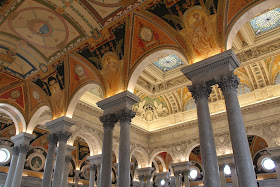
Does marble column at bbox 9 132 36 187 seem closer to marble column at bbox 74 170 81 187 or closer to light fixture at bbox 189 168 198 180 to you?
marble column at bbox 74 170 81 187

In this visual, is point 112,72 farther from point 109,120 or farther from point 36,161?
point 36,161

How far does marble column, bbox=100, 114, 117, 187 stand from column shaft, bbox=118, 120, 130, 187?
1.90 ft

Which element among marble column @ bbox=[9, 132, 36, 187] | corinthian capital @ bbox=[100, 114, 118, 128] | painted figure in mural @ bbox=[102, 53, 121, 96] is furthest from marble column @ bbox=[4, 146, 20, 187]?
painted figure in mural @ bbox=[102, 53, 121, 96]

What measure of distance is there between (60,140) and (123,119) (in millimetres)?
3666

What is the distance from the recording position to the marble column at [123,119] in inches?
313

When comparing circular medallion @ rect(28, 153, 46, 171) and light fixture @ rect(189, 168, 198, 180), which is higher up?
circular medallion @ rect(28, 153, 46, 171)

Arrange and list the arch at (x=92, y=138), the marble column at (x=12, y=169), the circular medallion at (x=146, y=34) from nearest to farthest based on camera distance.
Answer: the circular medallion at (x=146, y=34) → the marble column at (x=12, y=169) → the arch at (x=92, y=138)

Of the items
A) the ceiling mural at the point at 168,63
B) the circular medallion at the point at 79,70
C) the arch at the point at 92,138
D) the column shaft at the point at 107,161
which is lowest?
the column shaft at the point at 107,161

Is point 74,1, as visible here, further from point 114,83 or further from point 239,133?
point 239,133

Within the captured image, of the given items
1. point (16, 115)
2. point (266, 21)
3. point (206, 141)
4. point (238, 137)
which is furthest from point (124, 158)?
point (266, 21)

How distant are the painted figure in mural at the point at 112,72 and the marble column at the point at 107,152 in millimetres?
1152

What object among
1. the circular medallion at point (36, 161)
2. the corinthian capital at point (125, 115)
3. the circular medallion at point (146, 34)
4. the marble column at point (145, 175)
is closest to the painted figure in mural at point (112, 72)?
the corinthian capital at point (125, 115)

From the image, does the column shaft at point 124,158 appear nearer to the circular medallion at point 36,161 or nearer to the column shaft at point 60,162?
the column shaft at point 60,162

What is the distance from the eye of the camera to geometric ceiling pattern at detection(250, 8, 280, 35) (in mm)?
11298
